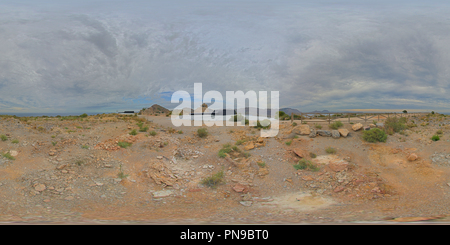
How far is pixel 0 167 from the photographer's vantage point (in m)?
9.06

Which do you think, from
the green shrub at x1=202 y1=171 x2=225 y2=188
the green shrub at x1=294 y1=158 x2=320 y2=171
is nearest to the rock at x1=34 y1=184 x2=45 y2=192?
the green shrub at x1=202 y1=171 x2=225 y2=188

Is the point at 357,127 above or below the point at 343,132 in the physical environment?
above

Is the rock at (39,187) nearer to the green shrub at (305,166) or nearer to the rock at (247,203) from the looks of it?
the rock at (247,203)

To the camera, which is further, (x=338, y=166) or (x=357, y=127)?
(x=357, y=127)

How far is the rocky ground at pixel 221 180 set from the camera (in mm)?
6984

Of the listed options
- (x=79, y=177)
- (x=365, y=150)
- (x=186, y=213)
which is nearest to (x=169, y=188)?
(x=186, y=213)

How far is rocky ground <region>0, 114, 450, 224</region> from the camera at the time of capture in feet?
22.9

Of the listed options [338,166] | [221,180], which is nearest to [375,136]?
[338,166]

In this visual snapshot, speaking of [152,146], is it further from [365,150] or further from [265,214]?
[365,150]

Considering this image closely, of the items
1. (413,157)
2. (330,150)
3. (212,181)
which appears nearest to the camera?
(212,181)

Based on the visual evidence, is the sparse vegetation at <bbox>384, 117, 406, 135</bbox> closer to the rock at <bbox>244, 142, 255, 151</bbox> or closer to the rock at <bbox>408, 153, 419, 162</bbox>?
the rock at <bbox>408, 153, 419, 162</bbox>

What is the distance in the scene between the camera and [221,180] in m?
9.98

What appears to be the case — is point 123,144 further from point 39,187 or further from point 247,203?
point 247,203

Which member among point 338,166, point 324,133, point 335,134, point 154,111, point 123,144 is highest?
point 154,111
